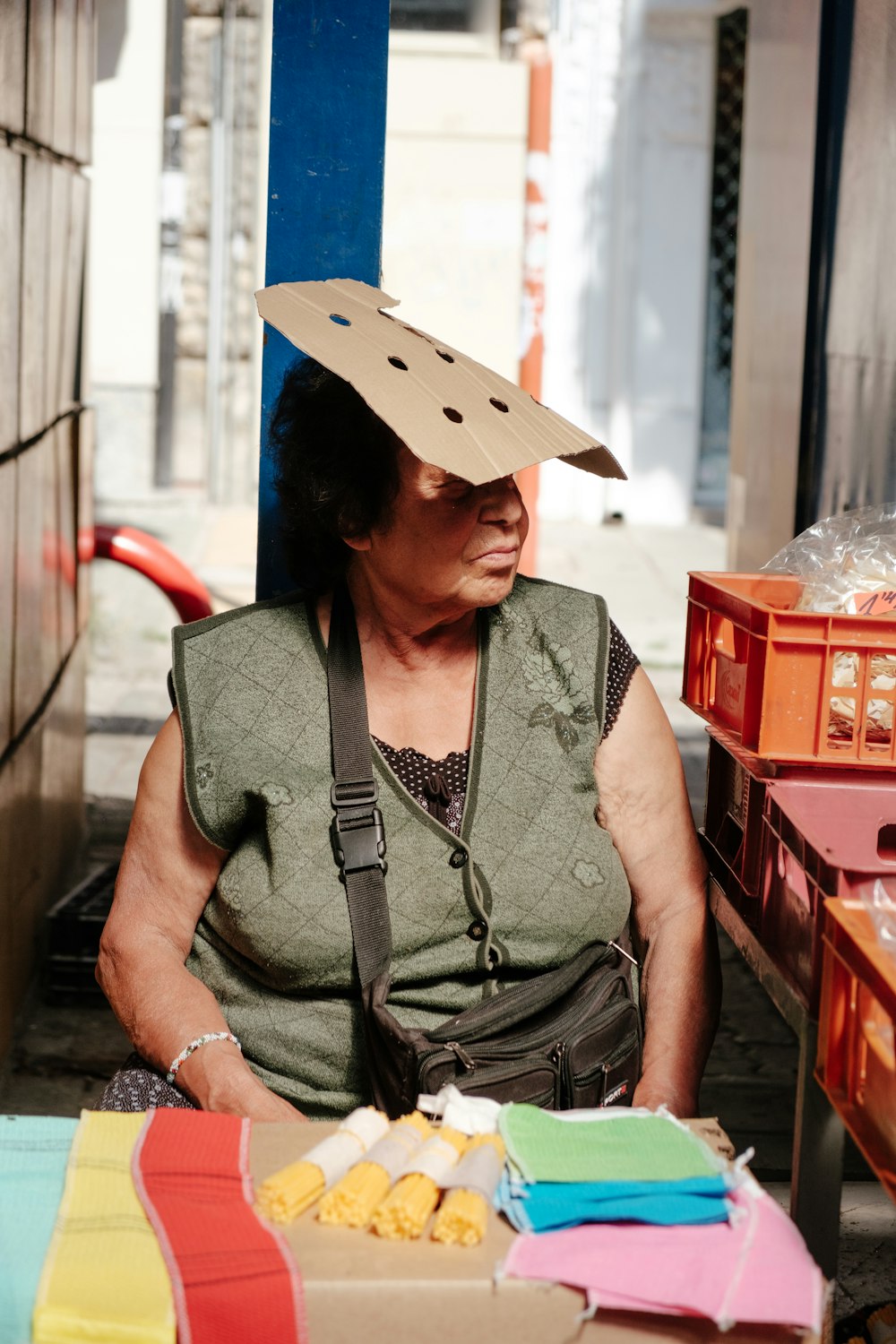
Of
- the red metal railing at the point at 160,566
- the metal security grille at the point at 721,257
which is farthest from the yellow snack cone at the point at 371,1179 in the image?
the metal security grille at the point at 721,257

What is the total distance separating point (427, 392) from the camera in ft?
6.30

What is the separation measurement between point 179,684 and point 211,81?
10752 mm

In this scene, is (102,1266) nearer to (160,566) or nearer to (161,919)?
(161,919)

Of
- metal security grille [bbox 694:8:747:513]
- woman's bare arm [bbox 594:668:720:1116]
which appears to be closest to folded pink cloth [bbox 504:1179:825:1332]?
woman's bare arm [bbox 594:668:720:1116]

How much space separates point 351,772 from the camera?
2100 millimetres

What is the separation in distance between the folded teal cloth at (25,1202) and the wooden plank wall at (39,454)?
5.52ft

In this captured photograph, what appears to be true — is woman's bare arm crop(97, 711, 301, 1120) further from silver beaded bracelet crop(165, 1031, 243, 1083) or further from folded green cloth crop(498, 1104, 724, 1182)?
folded green cloth crop(498, 1104, 724, 1182)

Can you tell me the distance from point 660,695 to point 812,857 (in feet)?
18.6

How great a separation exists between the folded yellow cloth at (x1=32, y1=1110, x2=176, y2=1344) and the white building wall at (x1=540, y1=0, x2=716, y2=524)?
34.6 feet

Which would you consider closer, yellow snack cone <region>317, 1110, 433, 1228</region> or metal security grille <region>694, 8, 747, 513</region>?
yellow snack cone <region>317, 1110, 433, 1228</region>

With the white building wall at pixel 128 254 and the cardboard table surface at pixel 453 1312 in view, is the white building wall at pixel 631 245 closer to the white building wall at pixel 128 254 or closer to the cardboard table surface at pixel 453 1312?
the white building wall at pixel 128 254

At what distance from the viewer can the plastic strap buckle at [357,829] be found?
2.06 m

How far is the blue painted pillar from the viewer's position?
2.58m

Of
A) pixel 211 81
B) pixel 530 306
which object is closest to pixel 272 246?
pixel 530 306
